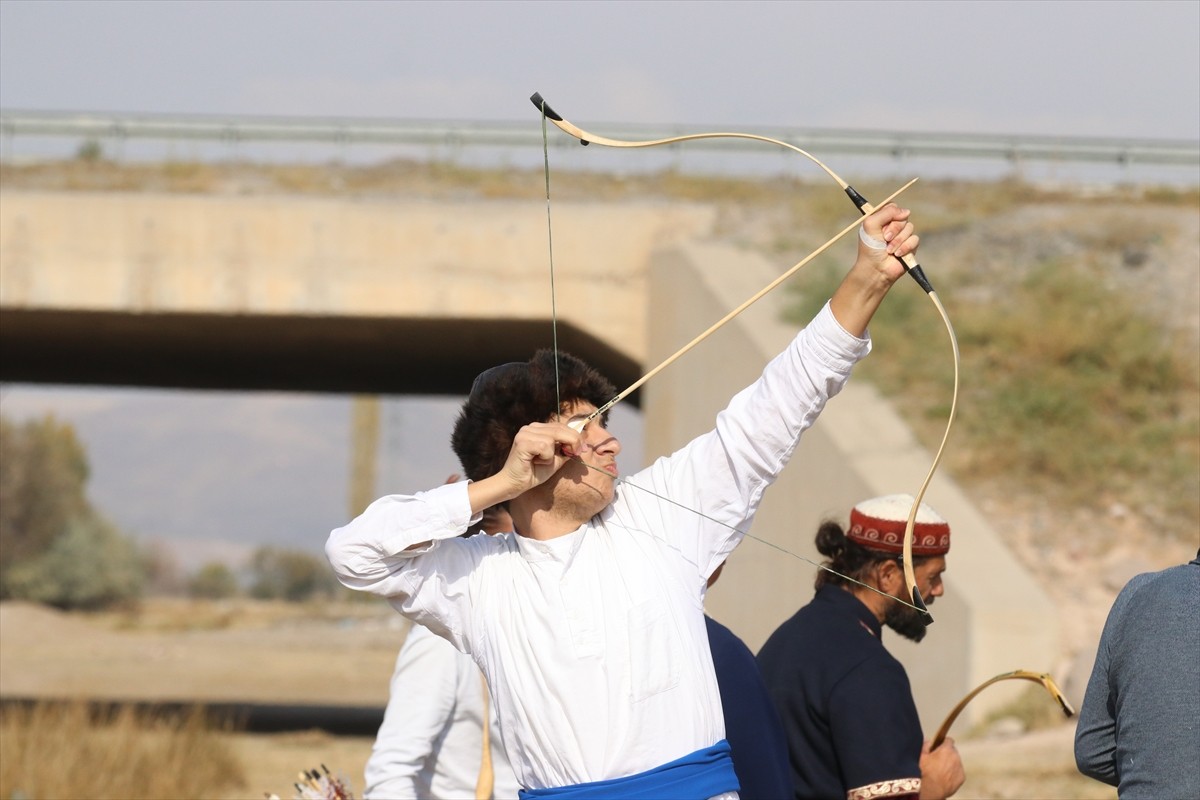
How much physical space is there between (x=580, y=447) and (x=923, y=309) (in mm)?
10110

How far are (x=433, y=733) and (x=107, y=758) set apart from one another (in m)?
5.82

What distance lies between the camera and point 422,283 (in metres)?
13.7

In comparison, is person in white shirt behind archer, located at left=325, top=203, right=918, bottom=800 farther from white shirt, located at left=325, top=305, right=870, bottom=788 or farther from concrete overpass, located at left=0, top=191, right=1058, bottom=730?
concrete overpass, located at left=0, top=191, right=1058, bottom=730

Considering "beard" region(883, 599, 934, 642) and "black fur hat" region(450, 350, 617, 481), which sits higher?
"black fur hat" region(450, 350, 617, 481)

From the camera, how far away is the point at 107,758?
948 cm

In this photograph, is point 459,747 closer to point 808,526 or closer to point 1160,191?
point 808,526

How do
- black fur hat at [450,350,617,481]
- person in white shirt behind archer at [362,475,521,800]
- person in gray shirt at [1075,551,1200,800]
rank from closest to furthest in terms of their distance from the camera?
person in gray shirt at [1075,551,1200,800], black fur hat at [450,350,617,481], person in white shirt behind archer at [362,475,521,800]

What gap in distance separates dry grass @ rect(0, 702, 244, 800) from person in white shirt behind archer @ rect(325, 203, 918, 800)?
611cm

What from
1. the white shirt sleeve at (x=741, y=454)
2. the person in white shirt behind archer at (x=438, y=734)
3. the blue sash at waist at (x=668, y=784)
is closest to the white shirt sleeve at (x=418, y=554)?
the white shirt sleeve at (x=741, y=454)

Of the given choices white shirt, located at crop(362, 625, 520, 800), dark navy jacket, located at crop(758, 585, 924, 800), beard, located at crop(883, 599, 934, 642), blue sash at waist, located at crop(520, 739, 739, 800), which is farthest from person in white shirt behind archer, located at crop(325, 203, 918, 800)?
white shirt, located at crop(362, 625, 520, 800)

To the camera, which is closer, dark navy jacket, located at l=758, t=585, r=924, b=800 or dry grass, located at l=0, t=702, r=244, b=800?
dark navy jacket, located at l=758, t=585, r=924, b=800

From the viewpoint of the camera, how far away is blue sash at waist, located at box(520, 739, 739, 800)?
3.01m

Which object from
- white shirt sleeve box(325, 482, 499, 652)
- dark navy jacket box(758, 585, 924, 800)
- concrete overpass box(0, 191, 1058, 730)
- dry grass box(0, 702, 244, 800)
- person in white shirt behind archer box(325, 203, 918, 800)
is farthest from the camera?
concrete overpass box(0, 191, 1058, 730)

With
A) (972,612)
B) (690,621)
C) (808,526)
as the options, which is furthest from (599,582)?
(808,526)
